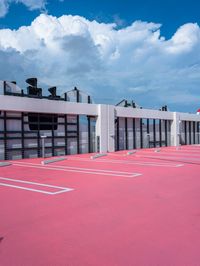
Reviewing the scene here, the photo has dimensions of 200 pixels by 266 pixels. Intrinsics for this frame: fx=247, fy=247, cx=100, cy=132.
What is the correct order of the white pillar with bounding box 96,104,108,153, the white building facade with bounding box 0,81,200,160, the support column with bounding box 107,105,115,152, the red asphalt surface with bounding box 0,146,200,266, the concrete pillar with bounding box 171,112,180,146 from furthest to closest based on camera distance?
the concrete pillar with bounding box 171,112,180,146, the support column with bounding box 107,105,115,152, the white pillar with bounding box 96,104,108,153, the white building facade with bounding box 0,81,200,160, the red asphalt surface with bounding box 0,146,200,266

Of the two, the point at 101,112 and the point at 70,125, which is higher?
the point at 101,112

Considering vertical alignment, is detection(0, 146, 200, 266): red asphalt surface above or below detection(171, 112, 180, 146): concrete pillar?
A: below

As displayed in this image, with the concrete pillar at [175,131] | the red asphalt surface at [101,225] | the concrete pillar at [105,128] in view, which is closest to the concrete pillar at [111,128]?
the concrete pillar at [105,128]

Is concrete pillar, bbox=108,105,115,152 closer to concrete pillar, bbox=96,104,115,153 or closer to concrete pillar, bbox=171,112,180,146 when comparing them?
concrete pillar, bbox=96,104,115,153

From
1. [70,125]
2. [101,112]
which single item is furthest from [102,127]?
[70,125]

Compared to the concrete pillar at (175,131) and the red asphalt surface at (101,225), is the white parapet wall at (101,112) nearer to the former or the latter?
the concrete pillar at (175,131)

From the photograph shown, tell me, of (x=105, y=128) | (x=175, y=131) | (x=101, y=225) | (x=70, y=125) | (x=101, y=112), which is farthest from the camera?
(x=175, y=131)

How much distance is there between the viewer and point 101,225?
4145mm

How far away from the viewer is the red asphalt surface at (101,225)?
123 inches

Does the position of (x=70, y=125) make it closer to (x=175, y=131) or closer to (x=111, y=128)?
(x=111, y=128)

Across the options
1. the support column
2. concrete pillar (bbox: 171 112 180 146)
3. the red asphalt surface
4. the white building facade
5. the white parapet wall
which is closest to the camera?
the red asphalt surface

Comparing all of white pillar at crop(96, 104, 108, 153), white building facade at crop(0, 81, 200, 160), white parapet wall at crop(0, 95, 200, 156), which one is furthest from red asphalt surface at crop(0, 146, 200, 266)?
white pillar at crop(96, 104, 108, 153)

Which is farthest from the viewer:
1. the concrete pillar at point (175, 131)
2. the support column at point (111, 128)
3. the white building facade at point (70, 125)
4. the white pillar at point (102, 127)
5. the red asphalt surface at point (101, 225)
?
the concrete pillar at point (175, 131)

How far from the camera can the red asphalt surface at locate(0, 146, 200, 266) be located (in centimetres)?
314
